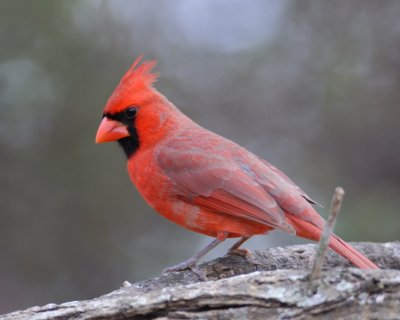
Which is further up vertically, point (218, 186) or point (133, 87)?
point (133, 87)

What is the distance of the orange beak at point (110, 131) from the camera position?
10.9 ft

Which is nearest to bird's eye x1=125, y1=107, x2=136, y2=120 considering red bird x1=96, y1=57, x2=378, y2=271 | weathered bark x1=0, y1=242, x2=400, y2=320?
red bird x1=96, y1=57, x2=378, y2=271

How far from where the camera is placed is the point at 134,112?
3375 mm

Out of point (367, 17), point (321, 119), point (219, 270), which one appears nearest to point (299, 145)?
point (321, 119)

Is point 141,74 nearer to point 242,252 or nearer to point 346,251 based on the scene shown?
point 242,252

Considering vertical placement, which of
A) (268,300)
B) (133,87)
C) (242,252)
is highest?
(133,87)

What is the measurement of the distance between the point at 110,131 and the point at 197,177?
1.52ft

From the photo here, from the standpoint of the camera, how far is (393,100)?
16.3 ft

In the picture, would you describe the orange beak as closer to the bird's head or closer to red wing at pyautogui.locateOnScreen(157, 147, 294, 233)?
the bird's head

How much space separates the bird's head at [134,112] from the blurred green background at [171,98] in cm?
117

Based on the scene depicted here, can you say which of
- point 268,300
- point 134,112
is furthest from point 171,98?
point 268,300

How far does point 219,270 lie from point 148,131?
0.77m

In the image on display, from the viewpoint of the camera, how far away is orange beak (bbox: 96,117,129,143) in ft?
10.9

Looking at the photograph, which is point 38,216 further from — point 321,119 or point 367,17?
point 367,17
